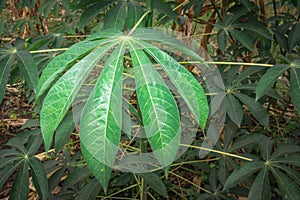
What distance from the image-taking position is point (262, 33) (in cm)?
109

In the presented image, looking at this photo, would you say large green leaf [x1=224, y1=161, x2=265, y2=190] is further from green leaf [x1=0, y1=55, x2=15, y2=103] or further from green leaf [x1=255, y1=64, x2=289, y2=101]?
green leaf [x1=0, y1=55, x2=15, y2=103]

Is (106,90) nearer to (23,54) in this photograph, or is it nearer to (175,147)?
(175,147)

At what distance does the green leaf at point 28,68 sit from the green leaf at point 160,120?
0.43 m

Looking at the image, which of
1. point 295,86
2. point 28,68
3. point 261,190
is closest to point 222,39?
point 295,86

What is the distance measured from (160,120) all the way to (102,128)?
8 cm

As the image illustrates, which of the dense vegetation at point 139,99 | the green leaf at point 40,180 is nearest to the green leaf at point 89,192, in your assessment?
the dense vegetation at point 139,99

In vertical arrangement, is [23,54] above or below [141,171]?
above

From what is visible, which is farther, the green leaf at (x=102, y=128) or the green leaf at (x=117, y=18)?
the green leaf at (x=117, y=18)

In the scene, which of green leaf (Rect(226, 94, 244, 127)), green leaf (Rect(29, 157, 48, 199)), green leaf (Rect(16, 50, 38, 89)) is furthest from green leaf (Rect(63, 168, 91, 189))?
green leaf (Rect(226, 94, 244, 127))

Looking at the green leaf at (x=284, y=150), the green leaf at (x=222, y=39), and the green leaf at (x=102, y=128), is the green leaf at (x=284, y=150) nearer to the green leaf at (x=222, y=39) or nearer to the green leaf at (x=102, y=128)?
the green leaf at (x=222, y=39)

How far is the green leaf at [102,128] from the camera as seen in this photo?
464 millimetres

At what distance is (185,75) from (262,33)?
2.08 feet

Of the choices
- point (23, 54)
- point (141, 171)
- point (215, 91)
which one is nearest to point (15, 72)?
point (23, 54)

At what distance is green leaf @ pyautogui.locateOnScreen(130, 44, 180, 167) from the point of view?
0.48 m
